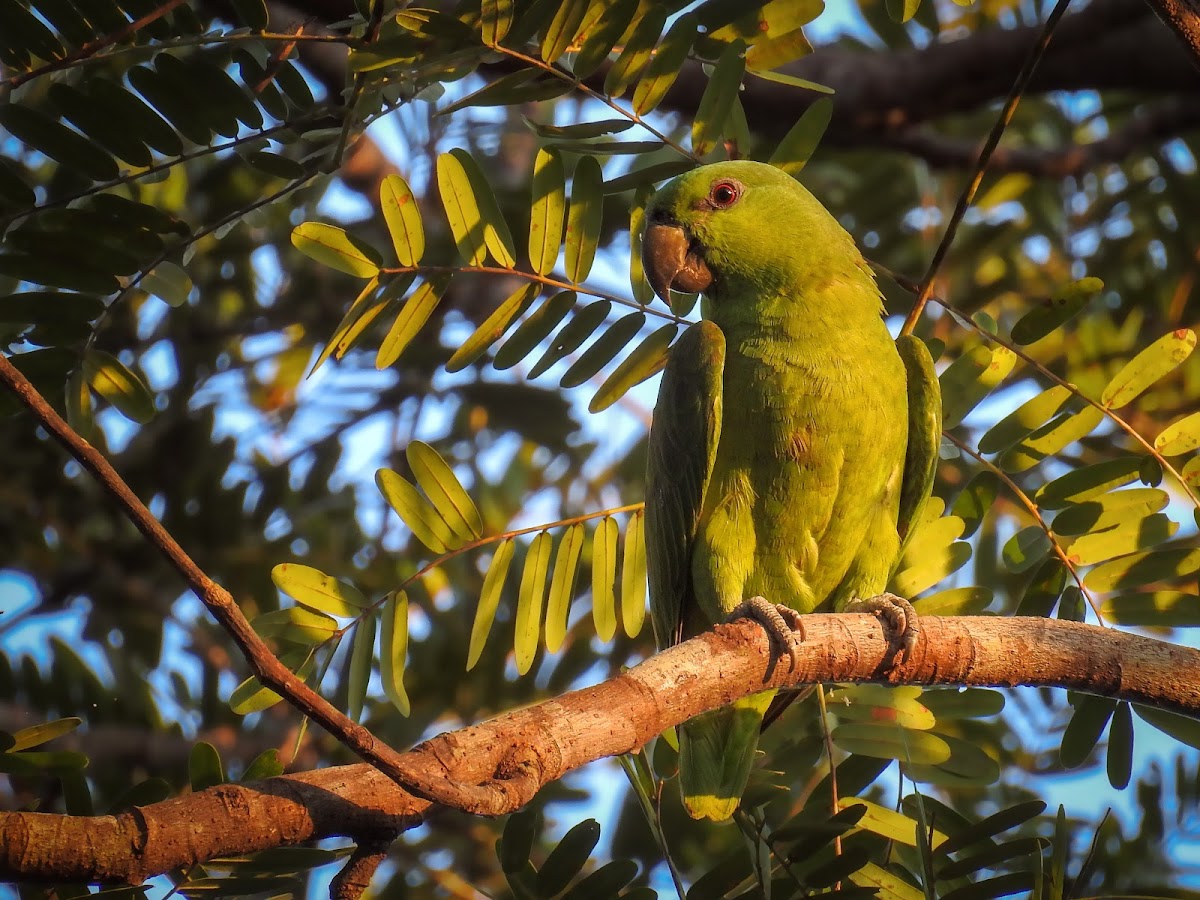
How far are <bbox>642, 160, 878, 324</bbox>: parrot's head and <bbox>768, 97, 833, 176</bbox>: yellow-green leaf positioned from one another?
114 millimetres

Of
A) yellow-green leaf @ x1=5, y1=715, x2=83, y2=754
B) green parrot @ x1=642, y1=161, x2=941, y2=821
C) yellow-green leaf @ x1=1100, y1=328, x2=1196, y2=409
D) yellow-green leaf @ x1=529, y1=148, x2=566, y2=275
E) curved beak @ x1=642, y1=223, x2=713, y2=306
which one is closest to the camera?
yellow-green leaf @ x1=5, y1=715, x2=83, y2=754

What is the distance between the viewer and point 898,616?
9.60ft

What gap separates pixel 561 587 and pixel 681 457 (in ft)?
1.86

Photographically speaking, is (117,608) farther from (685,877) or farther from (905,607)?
(905,607)

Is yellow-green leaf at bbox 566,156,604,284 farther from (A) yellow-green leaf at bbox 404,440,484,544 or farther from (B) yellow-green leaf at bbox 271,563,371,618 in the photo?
(B) yellow-green leaf at bbox 271,563,371,618

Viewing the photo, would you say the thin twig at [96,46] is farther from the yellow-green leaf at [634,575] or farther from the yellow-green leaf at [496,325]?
the yellow-green leaf at [634,575]

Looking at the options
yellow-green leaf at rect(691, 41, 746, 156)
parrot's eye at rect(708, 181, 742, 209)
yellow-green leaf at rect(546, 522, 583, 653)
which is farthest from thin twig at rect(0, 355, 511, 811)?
parrot's eye at rect(708, 181, 742, 209)

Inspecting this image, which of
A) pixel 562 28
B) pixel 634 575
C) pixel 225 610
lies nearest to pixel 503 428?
pixel 634 575

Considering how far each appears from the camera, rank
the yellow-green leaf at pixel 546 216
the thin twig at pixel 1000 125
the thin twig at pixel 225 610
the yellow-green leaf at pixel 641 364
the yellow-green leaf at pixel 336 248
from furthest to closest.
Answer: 1. the yellow-green leaf at pixel 641 364
2. the yellow-green leaf at pixel 546 216
3. the yellow-green leaf at pixel 336 248
4. the thin twig at pixel 1000 125
5. the thin twig at pixel 225 610

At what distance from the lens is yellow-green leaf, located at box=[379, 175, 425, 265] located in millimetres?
3100

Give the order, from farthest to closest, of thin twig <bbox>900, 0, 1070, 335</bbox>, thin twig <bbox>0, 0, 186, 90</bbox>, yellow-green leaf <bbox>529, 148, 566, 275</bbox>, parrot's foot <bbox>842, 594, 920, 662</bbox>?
yellow-green leaf <bbox>529, 148, 566, 275</bbox>, thin twig <bbox>900, 0, 1070, 335</bbox>, parrot's foot <bbox>842, 594, 920, 662</bbox>, thin twig <bbox>0, 0, 186, 90</bbox>

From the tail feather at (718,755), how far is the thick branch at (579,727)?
0.52m

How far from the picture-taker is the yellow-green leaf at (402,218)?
Answer: 3.10 meters

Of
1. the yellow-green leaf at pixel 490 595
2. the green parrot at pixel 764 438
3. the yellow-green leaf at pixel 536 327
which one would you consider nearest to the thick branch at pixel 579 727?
the green parrot at pixel 764 438
